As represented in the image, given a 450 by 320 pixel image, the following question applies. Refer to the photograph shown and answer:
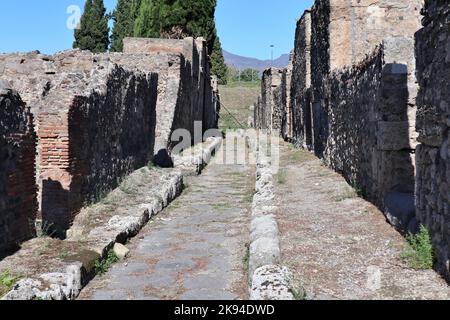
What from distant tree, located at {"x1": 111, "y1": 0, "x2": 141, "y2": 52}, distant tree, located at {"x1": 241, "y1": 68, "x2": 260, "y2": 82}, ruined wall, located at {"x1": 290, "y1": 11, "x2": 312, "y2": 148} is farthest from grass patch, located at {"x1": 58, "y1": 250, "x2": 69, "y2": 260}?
distant tree, located at {"x1": 241, "y1": 68, "x2": 260, "y2": 82}

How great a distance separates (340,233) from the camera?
5.38 m

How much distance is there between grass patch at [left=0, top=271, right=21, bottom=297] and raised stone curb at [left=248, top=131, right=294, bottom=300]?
1.79 m

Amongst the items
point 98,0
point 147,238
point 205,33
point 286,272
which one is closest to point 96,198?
point 147,238

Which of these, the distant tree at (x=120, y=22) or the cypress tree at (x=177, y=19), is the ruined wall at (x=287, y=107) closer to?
the cypress tree at (x=177, y=19)

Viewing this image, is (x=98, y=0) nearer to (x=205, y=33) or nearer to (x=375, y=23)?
(x=205, y=33)

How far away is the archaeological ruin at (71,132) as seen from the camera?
16.9 feet

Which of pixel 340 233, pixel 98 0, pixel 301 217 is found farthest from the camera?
pixel 98 0

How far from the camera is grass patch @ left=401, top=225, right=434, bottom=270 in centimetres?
415

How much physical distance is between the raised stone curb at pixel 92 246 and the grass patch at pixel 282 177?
5.82 ft

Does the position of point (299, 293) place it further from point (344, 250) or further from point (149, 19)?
point (149, 19)

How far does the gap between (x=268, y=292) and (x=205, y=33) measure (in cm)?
2656

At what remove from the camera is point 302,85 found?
15.1m

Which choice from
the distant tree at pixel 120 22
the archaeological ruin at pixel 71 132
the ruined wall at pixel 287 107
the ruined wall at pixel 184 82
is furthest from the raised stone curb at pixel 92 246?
the distant tree at pixel 120 22

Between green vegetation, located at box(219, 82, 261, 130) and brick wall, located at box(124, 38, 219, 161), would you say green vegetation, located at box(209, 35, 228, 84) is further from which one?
brick wall, located at box(124, 38, 219, 161)
